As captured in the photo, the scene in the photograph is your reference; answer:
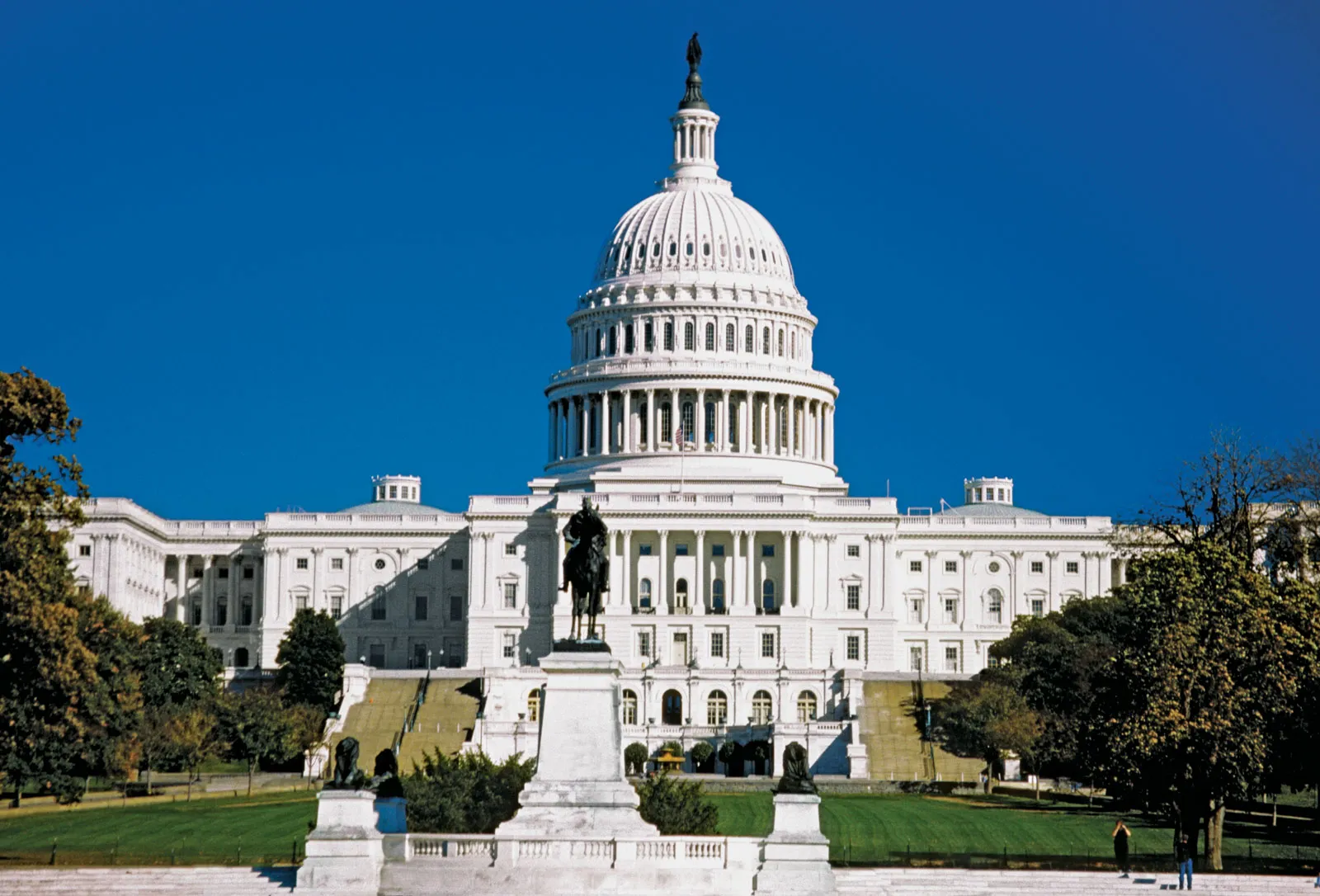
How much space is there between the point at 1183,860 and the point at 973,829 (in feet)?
83.4

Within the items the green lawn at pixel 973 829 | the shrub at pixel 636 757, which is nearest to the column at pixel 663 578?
the shrub at pixel 636 757

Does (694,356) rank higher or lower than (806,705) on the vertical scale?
higher

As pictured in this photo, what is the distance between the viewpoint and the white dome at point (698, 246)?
640ft

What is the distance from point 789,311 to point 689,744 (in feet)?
191

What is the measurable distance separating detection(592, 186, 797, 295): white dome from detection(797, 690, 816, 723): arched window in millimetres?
45310

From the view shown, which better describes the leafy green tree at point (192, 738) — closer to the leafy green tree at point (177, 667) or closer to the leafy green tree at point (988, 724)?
the leafy green tree at point (177, 667)

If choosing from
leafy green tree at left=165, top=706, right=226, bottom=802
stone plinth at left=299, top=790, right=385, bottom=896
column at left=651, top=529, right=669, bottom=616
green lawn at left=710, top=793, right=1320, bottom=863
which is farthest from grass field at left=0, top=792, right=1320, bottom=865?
column at left=651, top=529, right=669, bottom=616

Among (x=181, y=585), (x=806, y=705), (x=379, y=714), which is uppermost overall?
(x=181, y=585)

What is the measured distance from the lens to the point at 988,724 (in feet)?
422

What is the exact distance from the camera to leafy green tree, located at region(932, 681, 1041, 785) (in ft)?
415

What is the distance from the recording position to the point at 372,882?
64.1 m

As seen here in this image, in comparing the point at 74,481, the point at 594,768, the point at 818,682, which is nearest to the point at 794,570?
the point at 818,682

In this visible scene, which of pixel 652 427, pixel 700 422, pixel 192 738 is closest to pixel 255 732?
pixel 192 738

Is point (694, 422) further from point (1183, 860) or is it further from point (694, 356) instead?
point (1183, 860)
